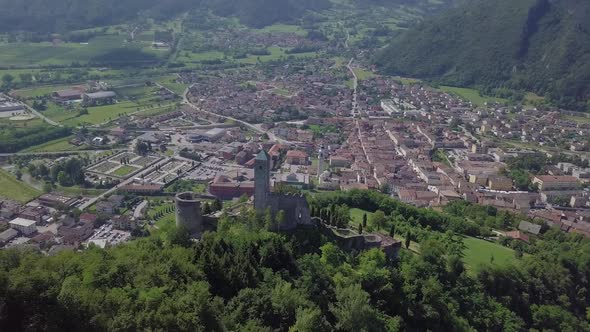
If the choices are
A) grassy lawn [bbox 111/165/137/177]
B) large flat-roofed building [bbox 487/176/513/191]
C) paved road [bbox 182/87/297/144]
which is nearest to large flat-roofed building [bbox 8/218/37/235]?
grassy lawn [bbox 111/165/137/177]

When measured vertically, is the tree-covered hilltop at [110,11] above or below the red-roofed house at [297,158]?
above

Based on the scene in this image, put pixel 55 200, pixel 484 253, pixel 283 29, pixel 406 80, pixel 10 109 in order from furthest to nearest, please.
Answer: pixel 283 29
pixel 406 80
pixel 10 109
pixel 55 200
pixel 484 253

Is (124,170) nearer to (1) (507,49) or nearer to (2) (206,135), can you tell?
(2) (206,135)

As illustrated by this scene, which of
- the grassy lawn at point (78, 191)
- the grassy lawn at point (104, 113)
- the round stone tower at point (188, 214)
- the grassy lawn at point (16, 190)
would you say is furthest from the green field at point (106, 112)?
the round stone tower at point (188, 214)

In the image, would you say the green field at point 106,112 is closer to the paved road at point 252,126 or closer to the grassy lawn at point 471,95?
the paved road at point 252,126

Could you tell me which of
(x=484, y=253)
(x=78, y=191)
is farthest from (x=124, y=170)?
(x=484, y=253)

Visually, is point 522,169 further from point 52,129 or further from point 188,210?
point 52,129
